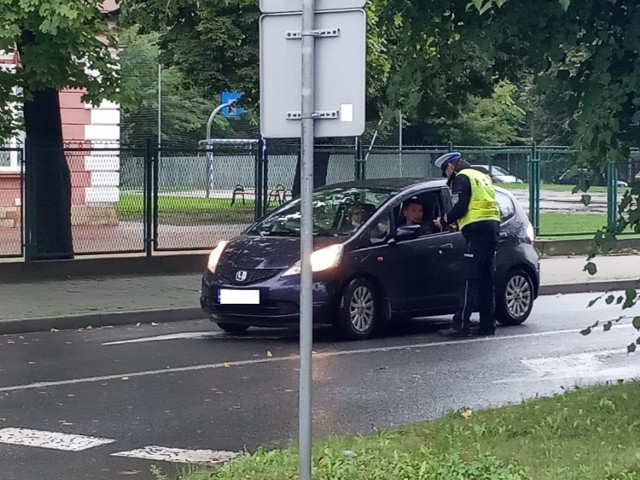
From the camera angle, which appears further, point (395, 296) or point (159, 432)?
point (395, 296)

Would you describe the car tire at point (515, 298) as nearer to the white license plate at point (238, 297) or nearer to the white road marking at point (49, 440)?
the white license plate at point (238, 297)

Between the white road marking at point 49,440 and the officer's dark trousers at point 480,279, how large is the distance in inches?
226

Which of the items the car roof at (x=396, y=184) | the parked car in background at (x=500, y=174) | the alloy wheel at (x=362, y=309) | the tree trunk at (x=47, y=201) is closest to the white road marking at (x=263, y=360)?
the alloy wheel at (x=362, y=309)

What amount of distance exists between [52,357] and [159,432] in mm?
3680

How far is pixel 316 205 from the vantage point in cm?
1332

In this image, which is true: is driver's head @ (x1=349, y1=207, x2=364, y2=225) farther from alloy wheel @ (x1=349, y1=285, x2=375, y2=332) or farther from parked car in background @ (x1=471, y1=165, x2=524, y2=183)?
parked car in background @ (x1=471, y1=165, x2=524, y2=183)

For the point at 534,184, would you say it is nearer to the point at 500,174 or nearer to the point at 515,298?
the point at 500,174

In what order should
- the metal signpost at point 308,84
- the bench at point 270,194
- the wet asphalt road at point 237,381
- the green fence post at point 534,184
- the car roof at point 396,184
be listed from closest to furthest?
the metal signpost at point 308,84, the wet asphalt road at point 237,381, the car roof at point 396,184, the bench at point 270,194, the green fence post at point 534,184

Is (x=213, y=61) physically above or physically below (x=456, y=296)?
above

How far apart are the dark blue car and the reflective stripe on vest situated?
1.76 ft

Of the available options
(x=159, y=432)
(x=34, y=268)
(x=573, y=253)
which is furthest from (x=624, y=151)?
(x=573, y=253)

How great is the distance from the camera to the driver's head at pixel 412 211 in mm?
13102

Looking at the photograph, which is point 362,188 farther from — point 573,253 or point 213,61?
point 213,61

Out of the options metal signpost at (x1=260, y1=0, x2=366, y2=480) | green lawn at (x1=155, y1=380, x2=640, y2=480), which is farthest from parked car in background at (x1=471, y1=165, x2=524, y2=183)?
metal signpost at (x1=260, y1=0, x2=366, y2=480)
